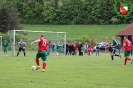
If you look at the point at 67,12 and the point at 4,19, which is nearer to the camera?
the point at 4,19

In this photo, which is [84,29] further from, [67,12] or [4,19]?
[4,19]

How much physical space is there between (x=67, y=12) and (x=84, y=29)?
10578 millimetres

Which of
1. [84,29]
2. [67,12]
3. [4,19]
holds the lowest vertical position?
[84,29]

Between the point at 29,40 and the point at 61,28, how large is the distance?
36.5 meters

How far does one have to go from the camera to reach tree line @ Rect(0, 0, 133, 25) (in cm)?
9788

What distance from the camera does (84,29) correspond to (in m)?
92.7

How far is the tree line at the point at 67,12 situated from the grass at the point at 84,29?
118 inches

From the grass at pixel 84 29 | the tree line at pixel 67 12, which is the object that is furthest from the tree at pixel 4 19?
the tree line at pixel 67 12

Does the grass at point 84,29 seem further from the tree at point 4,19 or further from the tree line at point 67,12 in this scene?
the tree at point 4,19

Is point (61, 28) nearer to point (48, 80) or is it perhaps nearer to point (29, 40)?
point (29, 40)

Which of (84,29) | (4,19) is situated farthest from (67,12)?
(4,19)

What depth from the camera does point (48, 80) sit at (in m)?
17.8

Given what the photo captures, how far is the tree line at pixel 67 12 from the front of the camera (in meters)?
97.9

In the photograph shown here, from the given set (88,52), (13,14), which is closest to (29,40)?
(88,52)
